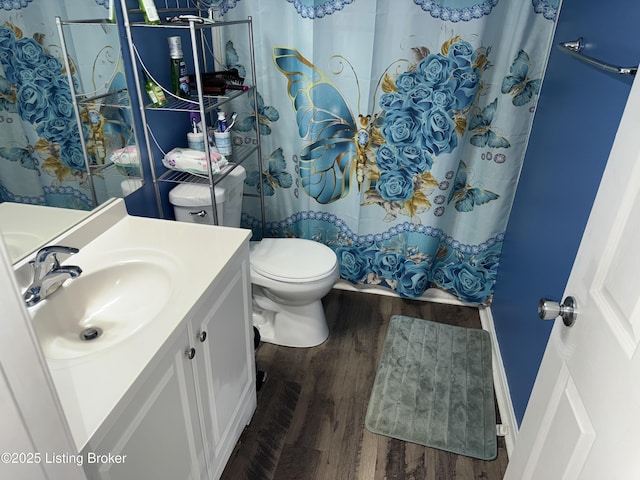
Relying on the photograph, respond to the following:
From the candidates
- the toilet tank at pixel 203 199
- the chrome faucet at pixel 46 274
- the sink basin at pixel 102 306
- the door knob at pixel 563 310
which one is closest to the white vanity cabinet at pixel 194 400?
the sink basin at pixel 102 306

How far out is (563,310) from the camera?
1020mm

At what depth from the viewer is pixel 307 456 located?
5.88ft

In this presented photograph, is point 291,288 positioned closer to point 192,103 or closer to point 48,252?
point 192,103

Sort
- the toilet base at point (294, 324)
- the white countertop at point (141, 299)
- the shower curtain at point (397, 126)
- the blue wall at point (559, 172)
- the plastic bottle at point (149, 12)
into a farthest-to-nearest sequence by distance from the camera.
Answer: the toilet base at point (294, 324) → the shower curtain at point (397, 126) → the plastic bottle at point (149, 12) → the blue wall at point (559, 172) → the white countertop at point (141, 299)

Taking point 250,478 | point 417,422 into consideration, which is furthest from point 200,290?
point 417,422

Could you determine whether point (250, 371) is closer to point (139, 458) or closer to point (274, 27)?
point (139, 458)

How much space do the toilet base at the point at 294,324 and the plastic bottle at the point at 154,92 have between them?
1.00 metres

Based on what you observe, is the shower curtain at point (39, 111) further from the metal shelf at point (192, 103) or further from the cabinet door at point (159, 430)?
the cabinet door at point (159, 430)

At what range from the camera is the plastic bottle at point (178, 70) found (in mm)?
1878

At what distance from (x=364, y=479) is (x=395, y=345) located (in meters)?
0.77

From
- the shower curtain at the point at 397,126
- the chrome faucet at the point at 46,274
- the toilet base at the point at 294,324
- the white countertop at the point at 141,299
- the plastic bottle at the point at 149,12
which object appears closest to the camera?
the white countertop at the point at 141,299

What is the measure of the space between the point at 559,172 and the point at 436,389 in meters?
1.05

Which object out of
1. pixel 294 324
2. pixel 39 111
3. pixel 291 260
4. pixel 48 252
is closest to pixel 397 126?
pixel 291 260

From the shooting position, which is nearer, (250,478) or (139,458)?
(139,458)
